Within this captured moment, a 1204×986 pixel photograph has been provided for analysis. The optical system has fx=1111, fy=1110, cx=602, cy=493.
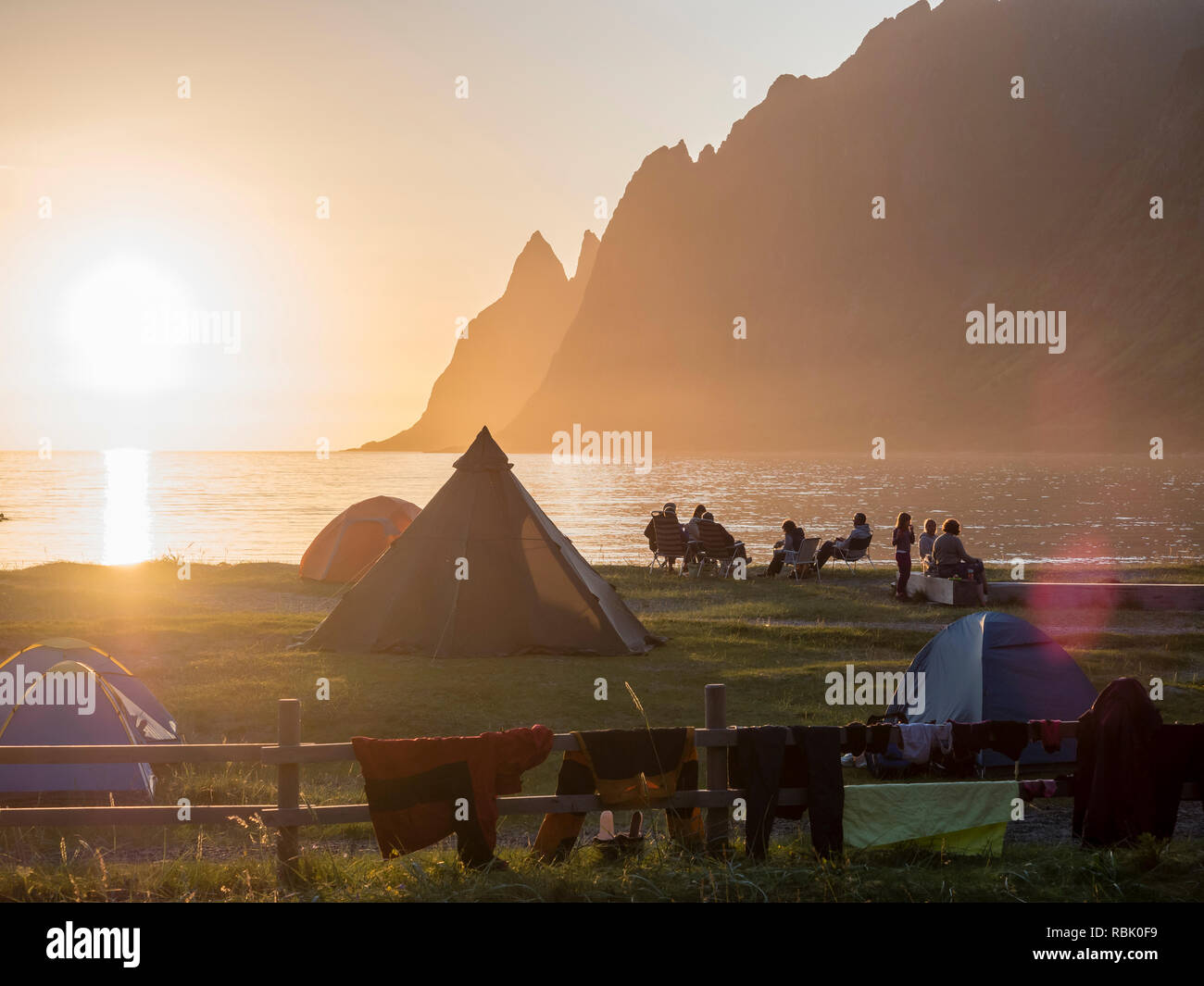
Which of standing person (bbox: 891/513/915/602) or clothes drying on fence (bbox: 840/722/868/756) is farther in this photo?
standing person (bbox: 891/513/915/602)

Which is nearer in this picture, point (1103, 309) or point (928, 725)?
point (928, 725)

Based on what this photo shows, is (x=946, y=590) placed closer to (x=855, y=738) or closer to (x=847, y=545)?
(x=847, y=545)

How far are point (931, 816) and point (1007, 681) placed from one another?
3.87 metres

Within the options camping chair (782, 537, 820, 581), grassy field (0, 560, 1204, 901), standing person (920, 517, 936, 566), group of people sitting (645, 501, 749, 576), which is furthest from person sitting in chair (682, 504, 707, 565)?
standing person (920, 517, 936, 566)

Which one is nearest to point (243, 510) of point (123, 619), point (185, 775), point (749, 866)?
point (123, 619)

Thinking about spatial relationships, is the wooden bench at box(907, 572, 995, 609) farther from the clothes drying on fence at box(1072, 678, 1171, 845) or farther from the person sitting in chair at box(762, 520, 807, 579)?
the clothes drying on fence at box(1072, 678, 1171, 845)

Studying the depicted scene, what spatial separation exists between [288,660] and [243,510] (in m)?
56.7

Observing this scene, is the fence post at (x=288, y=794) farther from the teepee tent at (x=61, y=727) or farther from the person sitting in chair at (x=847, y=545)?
the person sitting in chair at (x=847, y=545)

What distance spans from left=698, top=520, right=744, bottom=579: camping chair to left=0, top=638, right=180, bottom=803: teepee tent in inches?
666

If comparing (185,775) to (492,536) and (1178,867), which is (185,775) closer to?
(492,536)

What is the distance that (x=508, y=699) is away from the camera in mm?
12641

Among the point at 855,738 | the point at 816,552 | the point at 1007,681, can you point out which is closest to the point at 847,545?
the point at 816,552

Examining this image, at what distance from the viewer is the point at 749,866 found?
6590mm

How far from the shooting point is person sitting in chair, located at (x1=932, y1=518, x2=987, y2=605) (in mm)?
20094
